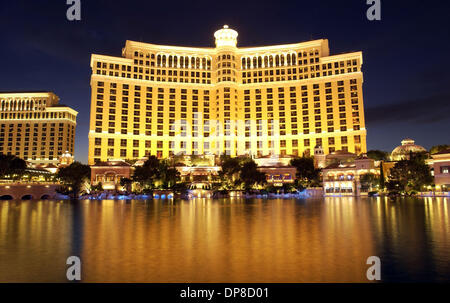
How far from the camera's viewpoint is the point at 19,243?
523 inches

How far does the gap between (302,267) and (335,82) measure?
124m

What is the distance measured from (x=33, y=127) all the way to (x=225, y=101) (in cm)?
10429

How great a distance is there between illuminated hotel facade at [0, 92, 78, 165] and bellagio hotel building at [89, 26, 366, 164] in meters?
56.1

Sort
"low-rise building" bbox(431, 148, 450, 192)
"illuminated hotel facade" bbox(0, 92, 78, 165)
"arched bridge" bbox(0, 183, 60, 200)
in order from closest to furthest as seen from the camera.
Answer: "low-rise building" bbox(431, 148, 450, 192), "arched bridge" bbox(0, 183, 60, 200), "illuminated hotel facade" bbox(0, 92, 78, 165)

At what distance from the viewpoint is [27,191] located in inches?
2913

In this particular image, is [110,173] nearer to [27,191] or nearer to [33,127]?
[27,191]

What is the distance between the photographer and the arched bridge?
72019 mm

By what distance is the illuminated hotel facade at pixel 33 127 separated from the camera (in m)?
156

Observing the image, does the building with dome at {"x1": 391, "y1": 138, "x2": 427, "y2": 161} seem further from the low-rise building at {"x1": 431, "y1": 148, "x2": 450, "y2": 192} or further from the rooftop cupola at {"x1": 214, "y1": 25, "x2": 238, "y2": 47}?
the rooftop cupola at {"x1": 214, "y1": 25, "x2": 238, "y2": 47}

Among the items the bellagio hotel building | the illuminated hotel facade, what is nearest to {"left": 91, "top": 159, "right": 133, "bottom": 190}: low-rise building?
the bellagio hotel building

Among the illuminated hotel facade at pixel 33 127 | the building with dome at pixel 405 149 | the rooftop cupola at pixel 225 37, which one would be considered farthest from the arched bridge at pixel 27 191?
the building with dome at pixel 405 149

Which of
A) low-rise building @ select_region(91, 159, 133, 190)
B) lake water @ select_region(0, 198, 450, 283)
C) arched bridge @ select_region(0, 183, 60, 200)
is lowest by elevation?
lake water @ select_region(0, 198, 450, 283)

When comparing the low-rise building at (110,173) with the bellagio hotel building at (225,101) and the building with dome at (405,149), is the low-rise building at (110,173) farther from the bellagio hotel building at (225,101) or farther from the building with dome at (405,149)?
the building with dome at (405,149)

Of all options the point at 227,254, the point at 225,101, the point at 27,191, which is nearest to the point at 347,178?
the point at 225,101
